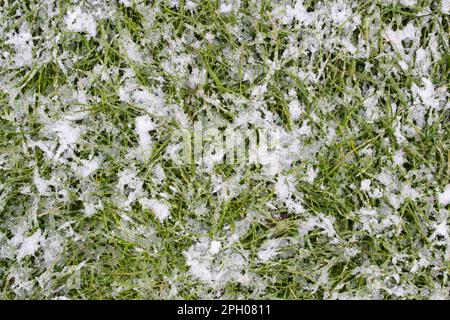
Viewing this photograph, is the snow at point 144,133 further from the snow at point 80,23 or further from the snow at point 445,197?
the snow at point 445,197

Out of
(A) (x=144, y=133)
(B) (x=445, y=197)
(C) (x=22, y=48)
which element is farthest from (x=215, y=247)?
(C) (x=22, y=48)

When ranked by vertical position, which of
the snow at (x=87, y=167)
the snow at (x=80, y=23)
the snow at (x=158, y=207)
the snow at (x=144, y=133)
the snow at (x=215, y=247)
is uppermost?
the snow at (x=80, y=23)

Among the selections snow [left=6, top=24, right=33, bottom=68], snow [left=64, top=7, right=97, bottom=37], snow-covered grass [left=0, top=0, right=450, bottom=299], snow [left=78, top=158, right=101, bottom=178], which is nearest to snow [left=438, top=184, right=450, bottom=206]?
snow-covered grass [left=0, top=0, right=450, bottom=299]

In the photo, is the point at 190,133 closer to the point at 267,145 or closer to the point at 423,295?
the point at 267,145

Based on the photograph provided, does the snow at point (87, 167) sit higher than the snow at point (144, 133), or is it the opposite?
the snow at point (144, 133)

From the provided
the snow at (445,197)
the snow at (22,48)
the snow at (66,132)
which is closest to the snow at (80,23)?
the snow at (22,48)

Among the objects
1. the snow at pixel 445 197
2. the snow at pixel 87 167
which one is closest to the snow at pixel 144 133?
the snow at pixel 87 167

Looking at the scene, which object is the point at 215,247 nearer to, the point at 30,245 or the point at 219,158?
the point at 219,158

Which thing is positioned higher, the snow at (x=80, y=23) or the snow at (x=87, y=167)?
the snow at (x=80, y=23)

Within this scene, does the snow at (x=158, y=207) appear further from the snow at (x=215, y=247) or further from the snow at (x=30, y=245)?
the snow at (x=30, y=245)
